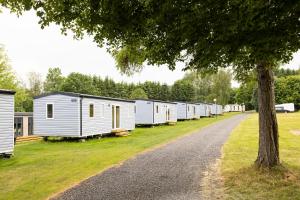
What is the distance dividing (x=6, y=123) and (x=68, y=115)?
19.3 feet

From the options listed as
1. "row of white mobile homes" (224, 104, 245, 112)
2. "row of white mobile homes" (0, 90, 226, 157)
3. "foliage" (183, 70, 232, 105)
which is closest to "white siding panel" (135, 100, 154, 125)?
"row of white mobile homes" (0, 90, 226, 157)

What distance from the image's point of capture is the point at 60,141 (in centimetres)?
2009

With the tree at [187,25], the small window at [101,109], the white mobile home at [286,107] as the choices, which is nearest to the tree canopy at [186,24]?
the tree at [187,25]

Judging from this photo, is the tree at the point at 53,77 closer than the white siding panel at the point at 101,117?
No

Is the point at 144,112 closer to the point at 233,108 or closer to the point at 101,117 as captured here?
the point at 101,117

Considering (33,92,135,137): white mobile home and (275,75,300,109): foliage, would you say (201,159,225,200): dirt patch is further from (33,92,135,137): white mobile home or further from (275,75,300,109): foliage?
(275,75,300,109): foliage

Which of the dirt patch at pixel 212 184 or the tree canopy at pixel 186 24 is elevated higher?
the tree canopy at pixel 186 24

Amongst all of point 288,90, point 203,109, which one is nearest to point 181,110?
point 203,109

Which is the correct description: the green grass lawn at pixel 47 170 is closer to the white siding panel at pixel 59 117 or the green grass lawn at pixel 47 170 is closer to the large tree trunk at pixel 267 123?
the white siding panel at pixel 59 117

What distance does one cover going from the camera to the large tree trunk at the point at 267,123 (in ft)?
30.4

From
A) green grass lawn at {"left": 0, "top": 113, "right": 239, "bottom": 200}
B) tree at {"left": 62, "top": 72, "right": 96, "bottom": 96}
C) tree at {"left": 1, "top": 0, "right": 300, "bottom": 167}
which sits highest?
tree at {"left": 62, "top": 72, "right": 96, "bottom": 96}

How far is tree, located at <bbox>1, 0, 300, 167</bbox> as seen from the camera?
538 cm

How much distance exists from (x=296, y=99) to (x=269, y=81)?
228 ft

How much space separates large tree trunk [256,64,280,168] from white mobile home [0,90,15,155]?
9.20 m
